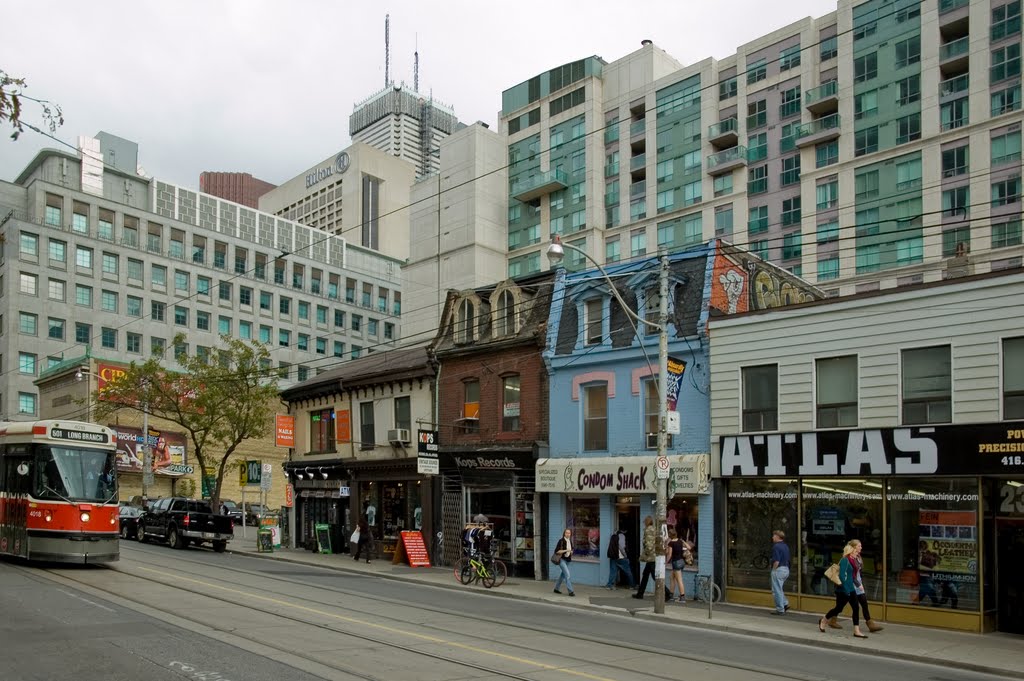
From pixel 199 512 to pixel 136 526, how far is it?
16.6ft

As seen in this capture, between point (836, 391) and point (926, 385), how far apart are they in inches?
77.8

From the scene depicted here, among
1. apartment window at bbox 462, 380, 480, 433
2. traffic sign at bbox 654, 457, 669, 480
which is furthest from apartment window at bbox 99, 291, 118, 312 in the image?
traffic sign at bbox 654, 457, 669, 480

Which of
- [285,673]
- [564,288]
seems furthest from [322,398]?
[285,673]

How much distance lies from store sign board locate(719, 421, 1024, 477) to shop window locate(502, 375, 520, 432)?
777 centimetres

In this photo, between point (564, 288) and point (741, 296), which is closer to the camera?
point (741, 296)

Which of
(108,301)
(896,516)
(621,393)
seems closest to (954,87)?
(621,393)

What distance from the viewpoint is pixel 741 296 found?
24609 mm

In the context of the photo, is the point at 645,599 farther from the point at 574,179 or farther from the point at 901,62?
the point at 574,179

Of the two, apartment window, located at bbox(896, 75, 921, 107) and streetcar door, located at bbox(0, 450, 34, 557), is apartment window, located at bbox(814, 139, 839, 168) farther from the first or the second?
streetcar door, located at bbox(0, 450, 34, 557)

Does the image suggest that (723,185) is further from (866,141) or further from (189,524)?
(189,524)

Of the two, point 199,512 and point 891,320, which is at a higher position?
point 891,320

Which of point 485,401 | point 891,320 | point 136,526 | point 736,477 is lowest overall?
point 136,526

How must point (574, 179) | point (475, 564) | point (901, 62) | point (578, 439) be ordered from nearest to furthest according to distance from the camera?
point (475, 564), point (578, 439), point (901, 62), point (574, 179)

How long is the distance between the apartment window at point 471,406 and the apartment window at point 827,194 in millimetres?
38476
